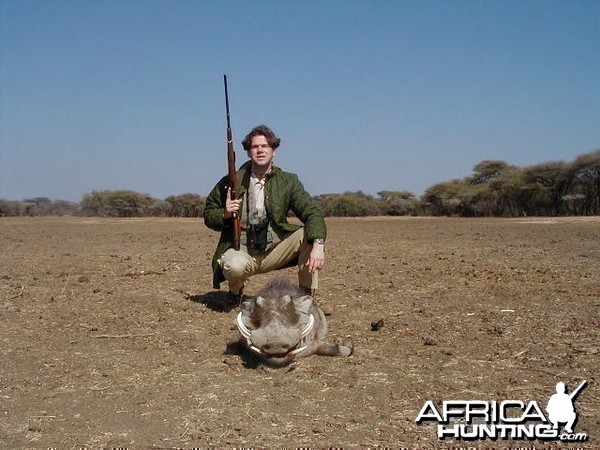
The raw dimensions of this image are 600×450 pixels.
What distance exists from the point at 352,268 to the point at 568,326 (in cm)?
511

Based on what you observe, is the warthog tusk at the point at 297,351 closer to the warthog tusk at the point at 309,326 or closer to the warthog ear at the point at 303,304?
the warthog tusk at the point at 309,326

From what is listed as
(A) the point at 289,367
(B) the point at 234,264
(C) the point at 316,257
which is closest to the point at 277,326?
(A) the point at 289,367

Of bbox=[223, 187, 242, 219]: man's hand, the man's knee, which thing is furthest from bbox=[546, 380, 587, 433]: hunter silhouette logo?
bbox=[223, 187, 242, 219]: man's hand

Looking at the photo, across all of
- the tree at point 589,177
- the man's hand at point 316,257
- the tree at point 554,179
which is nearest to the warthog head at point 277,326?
the man's hand at point 316,257

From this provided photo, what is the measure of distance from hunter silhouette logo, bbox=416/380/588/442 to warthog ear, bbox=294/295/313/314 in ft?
5.13

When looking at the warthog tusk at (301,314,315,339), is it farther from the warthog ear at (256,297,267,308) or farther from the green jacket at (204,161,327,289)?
the green jacket at (204,161,327,289)

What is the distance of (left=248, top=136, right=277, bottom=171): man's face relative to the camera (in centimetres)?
661

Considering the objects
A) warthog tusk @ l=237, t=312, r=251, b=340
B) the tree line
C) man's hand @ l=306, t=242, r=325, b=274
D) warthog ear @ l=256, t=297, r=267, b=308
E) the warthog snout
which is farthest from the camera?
the tree line

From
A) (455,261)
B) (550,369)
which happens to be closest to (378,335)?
(550,369)

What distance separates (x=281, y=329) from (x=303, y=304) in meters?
0.44

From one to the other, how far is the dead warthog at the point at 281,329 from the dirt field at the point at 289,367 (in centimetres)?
13

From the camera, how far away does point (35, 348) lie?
5539mm

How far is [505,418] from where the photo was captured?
12.4 feet

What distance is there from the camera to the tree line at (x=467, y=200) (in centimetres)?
4097
